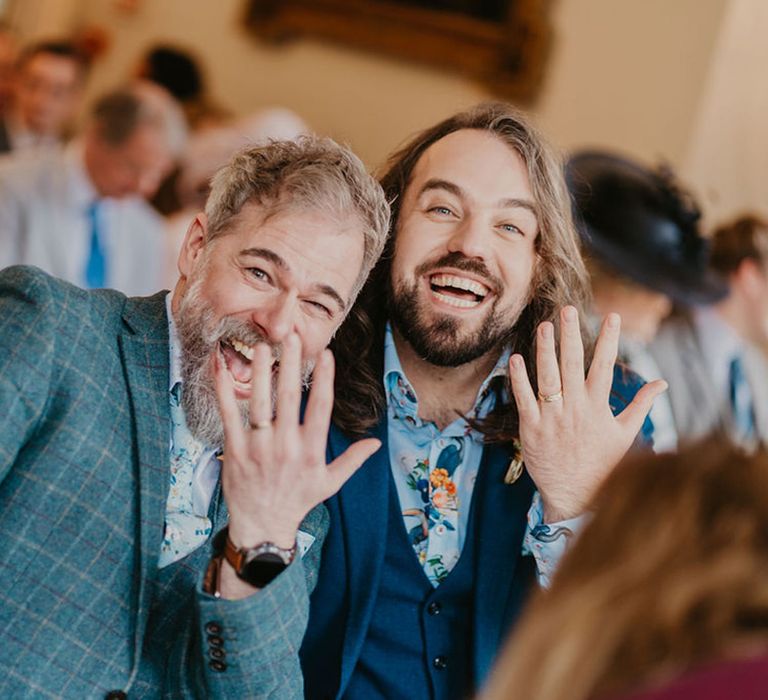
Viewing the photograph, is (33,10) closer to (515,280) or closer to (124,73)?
(124,73)

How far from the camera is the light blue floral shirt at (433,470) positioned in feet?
6.48

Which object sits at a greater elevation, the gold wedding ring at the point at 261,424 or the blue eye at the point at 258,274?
the blue eye at the point at 258,274

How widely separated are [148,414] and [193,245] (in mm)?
347

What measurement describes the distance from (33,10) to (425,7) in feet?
9.51

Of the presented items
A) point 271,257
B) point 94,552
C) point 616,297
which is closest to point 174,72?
point 616,297

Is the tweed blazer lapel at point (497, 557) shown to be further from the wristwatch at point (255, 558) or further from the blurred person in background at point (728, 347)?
the blurred person in background at point (728, 347)

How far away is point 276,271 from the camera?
1827 millimetres

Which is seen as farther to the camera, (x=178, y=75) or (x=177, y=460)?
(x=178, y=75)

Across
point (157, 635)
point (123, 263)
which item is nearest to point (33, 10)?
point (123, 263)

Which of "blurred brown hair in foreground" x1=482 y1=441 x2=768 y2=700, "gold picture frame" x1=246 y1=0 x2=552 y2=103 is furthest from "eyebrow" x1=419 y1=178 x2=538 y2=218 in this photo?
"gold picture frame" x1=246 y1=0 x2=552 y2=103

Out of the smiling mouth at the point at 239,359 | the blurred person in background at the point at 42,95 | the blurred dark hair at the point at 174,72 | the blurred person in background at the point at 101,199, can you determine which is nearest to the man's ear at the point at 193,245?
the smiling mouth at the point at 239,359

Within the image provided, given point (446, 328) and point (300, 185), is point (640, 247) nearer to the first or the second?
point (446, 328)

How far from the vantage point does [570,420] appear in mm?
1797

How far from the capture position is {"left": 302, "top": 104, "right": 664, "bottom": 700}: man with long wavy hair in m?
1.81
